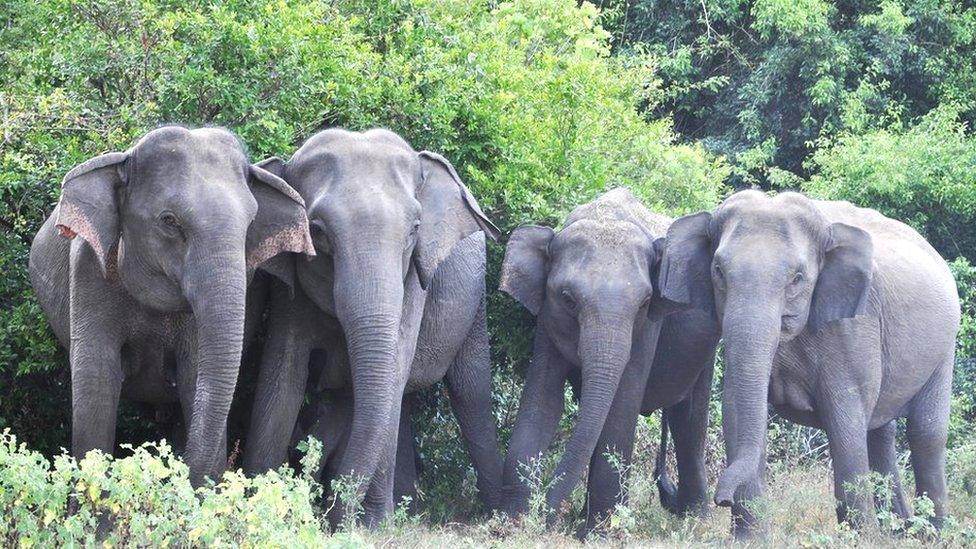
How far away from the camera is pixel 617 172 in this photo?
12617 mm

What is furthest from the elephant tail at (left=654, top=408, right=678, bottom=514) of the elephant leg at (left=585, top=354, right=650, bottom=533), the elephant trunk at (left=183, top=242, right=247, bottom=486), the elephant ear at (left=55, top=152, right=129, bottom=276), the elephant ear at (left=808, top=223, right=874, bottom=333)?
the elephant ear at (left=55, top=152, right=129, bottom=276)

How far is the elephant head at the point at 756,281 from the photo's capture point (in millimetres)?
8938

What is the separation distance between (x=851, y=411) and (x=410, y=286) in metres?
2.46

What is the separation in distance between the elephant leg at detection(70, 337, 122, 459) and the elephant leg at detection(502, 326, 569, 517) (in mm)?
2455

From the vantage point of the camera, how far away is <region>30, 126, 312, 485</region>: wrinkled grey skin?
8.09 meters

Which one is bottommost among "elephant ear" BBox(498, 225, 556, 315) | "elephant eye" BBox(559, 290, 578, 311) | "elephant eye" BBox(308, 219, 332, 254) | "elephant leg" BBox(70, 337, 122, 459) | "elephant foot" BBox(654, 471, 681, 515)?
"elephant foot" BBox(654, 471, 681, 515)

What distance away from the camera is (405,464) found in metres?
10.3

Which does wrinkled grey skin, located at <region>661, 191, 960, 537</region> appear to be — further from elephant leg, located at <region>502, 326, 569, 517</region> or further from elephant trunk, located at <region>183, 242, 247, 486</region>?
elephant trunk, located at <region>183, 242, 247, 486</region>

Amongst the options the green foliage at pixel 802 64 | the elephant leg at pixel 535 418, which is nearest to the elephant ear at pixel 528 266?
the elephant leg at pixel 535 418

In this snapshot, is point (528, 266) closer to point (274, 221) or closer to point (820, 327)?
point (820, 327)

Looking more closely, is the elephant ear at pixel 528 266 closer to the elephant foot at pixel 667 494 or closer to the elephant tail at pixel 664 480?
the elephant tail at pixel 664 480

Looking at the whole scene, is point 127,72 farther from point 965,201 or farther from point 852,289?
point 965,201

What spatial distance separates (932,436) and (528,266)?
263 cm

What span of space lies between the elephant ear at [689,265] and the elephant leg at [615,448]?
0.55 meters
